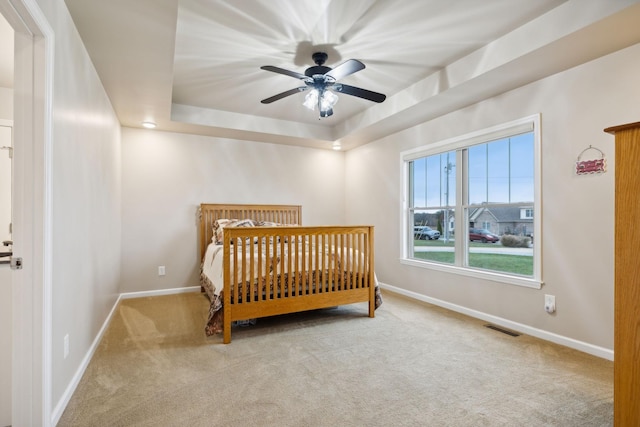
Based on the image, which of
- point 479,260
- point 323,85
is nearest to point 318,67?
point 323,85

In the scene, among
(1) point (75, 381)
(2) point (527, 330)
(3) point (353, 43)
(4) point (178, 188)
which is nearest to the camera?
(1) point (75, 381)

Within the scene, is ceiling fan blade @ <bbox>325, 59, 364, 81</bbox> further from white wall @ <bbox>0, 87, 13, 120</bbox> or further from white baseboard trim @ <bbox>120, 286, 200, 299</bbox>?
white baseboard trim @ <bbox>120, 286, 200, 299</bbox>

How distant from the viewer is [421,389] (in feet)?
6.32

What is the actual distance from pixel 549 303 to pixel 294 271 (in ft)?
7.31

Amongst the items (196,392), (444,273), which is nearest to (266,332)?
(196,392)

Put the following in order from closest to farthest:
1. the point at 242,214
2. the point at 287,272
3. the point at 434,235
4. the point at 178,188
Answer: the point at 287,272, the point at 434,235, the point at 178,188, the point at 242,214

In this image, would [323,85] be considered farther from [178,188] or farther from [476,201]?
[178,188]

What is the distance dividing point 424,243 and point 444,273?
2.49 feet

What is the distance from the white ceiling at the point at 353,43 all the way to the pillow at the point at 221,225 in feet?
4.86

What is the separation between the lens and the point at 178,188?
4.42 m

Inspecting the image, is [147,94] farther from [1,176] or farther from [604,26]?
[604,26]

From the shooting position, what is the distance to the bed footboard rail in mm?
2746

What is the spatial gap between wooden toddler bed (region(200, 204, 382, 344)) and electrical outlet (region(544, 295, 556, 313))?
1501mm

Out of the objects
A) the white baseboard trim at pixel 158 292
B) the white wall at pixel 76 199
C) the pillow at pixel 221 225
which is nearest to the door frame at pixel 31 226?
the white wall at pixel 76 199
